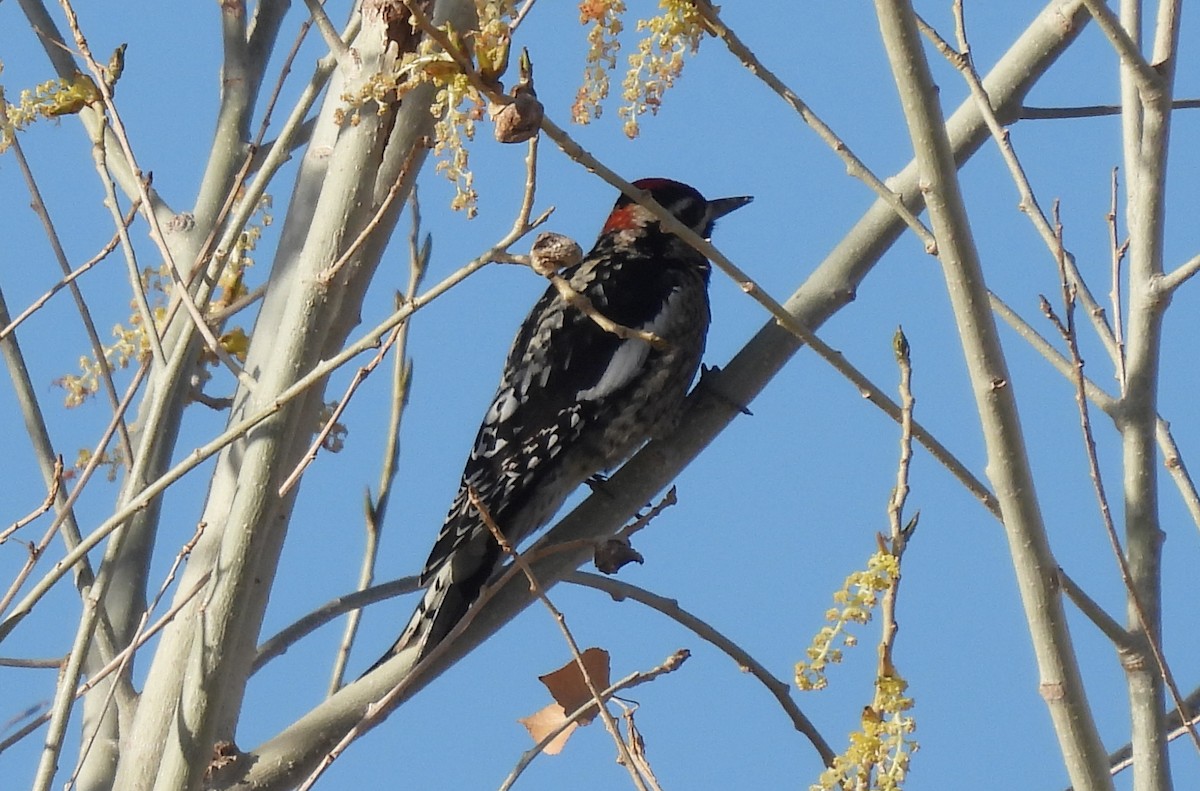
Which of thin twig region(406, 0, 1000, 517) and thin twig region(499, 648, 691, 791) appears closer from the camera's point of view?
thin twig region(406, 0, 1000, 517)

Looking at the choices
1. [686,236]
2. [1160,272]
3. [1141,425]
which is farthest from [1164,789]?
[686,236]

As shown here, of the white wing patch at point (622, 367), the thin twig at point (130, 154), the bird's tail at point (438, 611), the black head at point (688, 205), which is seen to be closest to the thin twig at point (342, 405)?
the thin twig at point (130, 154)

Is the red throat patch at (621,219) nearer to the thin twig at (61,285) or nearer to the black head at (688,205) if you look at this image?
the black head at (688,205)

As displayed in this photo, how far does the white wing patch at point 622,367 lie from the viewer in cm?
399

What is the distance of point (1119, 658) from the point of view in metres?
2.00

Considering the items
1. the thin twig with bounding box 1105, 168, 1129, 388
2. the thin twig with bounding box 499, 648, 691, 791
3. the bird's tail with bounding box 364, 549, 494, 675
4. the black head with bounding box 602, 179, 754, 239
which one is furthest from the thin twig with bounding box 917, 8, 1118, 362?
the black head with bounding box 602, 179, 754, 239

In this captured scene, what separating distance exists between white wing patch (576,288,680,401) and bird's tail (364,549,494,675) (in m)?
0.67

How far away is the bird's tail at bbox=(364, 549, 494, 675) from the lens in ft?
10.0

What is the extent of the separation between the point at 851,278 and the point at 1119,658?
1.10 m

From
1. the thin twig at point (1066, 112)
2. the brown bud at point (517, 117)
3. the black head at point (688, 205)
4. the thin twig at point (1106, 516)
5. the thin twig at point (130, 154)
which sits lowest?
the thin twig at point (1106, 516)

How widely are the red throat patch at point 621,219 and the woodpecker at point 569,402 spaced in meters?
0.47

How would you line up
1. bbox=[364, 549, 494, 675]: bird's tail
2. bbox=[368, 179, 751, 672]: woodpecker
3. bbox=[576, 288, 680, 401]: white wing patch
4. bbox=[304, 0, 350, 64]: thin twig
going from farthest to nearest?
bbox=[576, 288, 680, 401]: white wing patch, bbox=[368, 179, 751, 672]: woodpecker, bbox=[364, 549, 494, 675]: bird's tail, bbox=[304, 0, 350, 64]: thin twig

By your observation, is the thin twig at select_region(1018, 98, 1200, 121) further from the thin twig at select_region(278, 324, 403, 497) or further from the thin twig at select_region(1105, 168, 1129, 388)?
the thin twig at select_region(278, 324, 403, 497)

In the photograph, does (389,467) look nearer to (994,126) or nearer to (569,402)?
(569,402)
